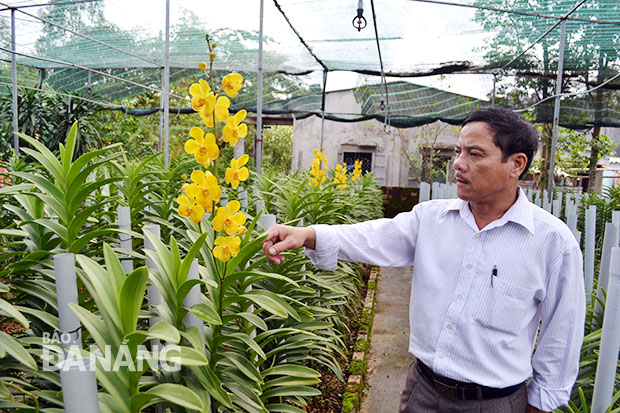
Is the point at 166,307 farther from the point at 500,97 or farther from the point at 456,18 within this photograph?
the point at 500,97

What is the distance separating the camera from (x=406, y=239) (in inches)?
56.5

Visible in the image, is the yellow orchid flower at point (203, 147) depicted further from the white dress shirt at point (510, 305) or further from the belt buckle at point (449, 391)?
the belt buckle at point (449, 391)

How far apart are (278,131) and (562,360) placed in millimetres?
18144

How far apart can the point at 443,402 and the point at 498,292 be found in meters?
0.34

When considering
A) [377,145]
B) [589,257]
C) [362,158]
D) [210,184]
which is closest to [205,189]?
[210,184]

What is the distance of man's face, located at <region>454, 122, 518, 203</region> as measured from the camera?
47.7 inches

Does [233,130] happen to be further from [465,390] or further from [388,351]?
[388,351]

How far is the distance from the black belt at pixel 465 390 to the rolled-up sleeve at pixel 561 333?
0.28ft

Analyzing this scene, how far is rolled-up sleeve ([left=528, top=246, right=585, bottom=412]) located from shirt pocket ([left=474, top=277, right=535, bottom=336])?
67mm

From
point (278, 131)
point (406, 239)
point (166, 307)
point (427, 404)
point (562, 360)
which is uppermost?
point (278, 131)

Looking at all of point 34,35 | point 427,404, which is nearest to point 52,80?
point 34,35

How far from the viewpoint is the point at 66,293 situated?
3.05 feet

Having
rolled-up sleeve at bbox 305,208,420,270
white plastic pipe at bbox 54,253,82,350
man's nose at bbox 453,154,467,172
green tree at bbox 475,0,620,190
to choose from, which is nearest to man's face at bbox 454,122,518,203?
man's nose at bbox 453,154,467,172

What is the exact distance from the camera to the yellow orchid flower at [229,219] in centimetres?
108
